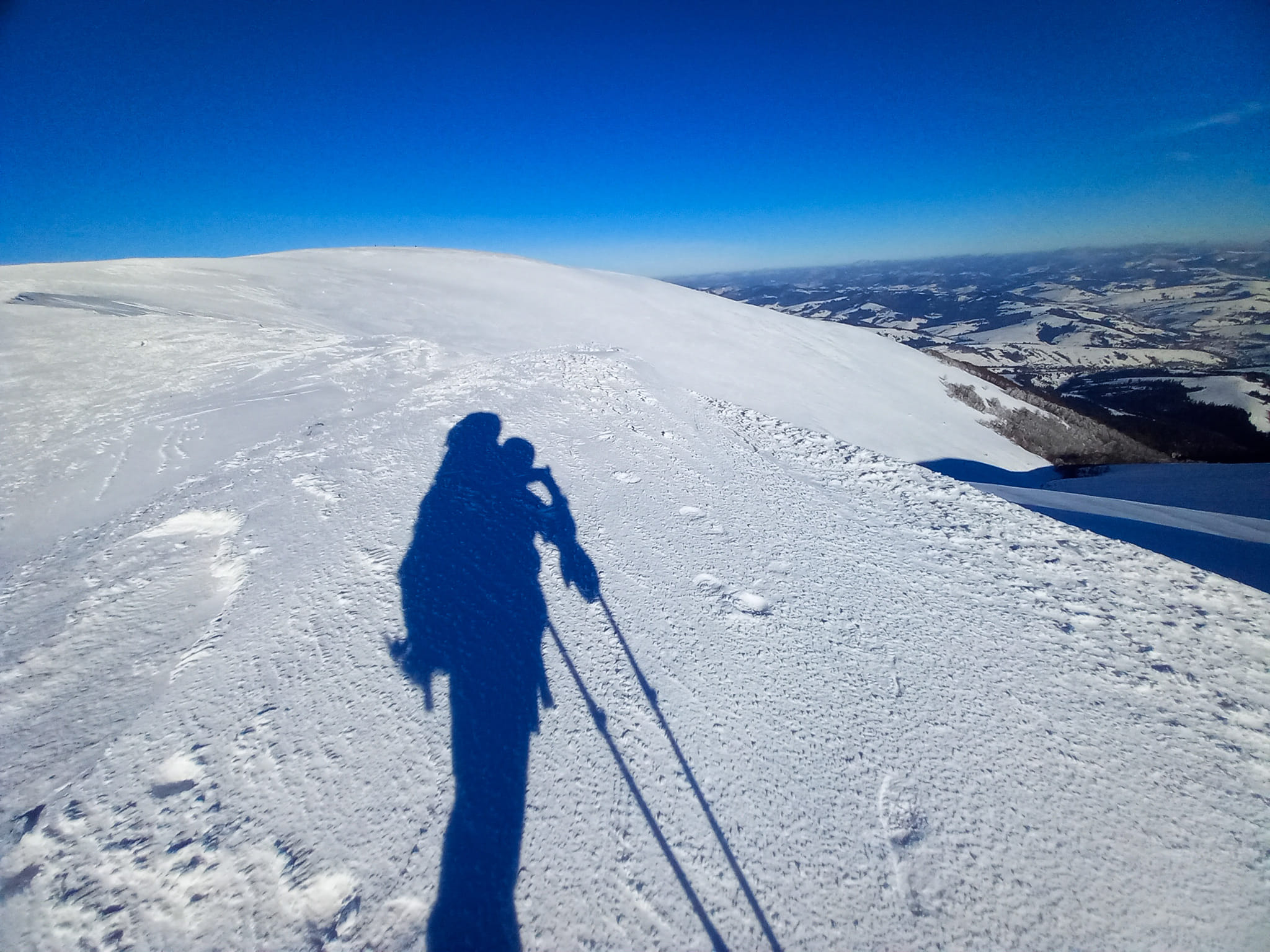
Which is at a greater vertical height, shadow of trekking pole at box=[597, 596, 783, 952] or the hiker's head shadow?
the hiker's head shadow

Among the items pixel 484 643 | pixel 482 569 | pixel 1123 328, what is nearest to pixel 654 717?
pixel 484 643

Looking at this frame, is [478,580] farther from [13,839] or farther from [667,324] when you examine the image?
[667,324]

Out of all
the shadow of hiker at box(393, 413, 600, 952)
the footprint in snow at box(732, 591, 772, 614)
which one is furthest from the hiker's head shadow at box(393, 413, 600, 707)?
the footprint in snow at box(732, 591, 772, 614)

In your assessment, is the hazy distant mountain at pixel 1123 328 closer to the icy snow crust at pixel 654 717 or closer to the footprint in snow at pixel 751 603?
the icy snow crust at pixel 654 717

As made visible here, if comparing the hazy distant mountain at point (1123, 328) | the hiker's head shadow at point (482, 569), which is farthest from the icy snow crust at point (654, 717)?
the hazy distant mountain at point (1123, 328)

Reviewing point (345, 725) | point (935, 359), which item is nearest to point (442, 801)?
point (345, 725)

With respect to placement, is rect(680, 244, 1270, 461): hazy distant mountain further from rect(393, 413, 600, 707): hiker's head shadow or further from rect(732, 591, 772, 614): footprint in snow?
rect(393, 413, 600, 707): hiker's head shadow
